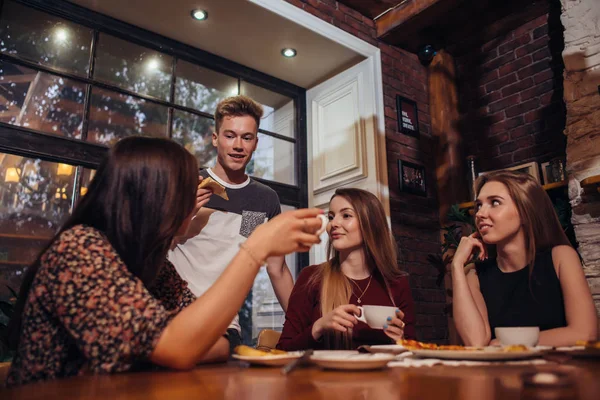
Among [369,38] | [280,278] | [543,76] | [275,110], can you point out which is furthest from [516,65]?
[280,278]

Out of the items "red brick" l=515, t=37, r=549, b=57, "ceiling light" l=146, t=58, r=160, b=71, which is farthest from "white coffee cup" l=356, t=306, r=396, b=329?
"red brick" l=515, t=37, r=549, b=57

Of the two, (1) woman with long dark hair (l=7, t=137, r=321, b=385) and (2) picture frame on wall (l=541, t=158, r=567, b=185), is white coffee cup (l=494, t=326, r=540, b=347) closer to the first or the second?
(1) woman with long dark hair (l=7, t=137, r=321, b=385)

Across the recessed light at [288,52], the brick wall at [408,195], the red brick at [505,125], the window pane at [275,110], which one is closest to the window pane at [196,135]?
the window pane at [275,110]

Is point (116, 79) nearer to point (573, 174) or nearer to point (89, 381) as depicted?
point (89, 381)

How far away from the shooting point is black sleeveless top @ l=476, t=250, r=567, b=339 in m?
1.67

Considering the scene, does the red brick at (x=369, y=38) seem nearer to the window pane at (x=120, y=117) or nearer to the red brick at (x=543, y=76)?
the red brick at (x=543, y=76)

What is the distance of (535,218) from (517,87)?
216cm

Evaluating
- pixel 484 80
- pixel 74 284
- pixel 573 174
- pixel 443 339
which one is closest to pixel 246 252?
pixel 74 284

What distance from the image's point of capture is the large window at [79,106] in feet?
8.29

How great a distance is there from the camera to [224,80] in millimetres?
3555

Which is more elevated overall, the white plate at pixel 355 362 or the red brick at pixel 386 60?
the red brick at pixel 386 60

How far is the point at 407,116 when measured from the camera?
371 centimetres

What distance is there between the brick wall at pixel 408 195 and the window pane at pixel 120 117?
1220 mm

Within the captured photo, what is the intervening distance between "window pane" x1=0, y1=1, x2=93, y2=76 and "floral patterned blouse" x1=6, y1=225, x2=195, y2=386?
2237 millimetres
